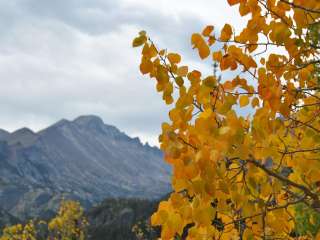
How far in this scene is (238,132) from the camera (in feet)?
6.73

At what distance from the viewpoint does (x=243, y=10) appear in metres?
3.01

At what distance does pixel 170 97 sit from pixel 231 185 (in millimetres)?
612

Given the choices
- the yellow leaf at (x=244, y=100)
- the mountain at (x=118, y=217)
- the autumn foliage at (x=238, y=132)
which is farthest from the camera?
the mountain at (x=118, y=217)

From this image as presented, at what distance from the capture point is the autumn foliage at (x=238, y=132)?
7.11 ft

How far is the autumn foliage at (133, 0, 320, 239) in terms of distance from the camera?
2.17m

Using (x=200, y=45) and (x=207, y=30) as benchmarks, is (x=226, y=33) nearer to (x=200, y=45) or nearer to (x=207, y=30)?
(x=207, y=30)

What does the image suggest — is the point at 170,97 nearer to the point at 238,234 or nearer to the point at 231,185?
the point at 231,185

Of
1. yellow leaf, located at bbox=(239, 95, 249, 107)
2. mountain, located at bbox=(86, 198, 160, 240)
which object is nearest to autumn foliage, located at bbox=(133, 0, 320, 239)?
yellow leaf, located at bbox=(239, 95, 249, 107)

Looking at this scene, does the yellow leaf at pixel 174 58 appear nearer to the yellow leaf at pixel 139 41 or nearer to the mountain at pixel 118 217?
the yellow leaf at pixel 139 41

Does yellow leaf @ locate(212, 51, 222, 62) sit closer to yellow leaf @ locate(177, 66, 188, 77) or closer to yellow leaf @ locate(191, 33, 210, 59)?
yellow leaf @ locate(191, 33, 210, 59)

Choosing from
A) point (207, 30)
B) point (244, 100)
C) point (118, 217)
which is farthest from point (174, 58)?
point (118, 217)

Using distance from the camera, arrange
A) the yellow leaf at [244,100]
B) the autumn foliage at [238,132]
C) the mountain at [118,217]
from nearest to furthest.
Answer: the autumn foliage at [238,132], the yellow leaf at [244,100], the mountain at [118,217]

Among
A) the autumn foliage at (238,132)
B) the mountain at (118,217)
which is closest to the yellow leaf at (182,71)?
the autumn foliage at (238,132)

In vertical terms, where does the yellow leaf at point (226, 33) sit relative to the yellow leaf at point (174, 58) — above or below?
above
